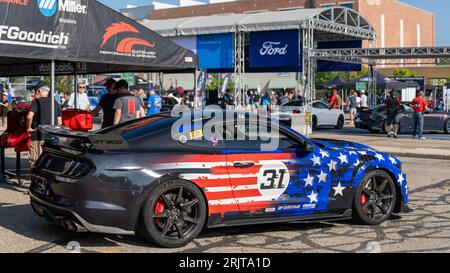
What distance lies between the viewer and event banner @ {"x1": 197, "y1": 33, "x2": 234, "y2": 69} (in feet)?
87.1

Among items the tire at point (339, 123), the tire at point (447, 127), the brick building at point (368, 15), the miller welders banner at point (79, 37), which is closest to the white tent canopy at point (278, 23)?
the tire at point (339, 123)

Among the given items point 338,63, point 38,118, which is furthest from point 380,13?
point 38,118

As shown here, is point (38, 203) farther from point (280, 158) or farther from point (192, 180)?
point (280, 158)

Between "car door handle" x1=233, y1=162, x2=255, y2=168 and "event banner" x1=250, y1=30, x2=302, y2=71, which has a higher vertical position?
"event banner" x1=250, y1=30, x2=302, y2=71

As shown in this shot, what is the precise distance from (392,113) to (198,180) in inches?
687

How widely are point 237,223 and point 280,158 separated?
0.89m

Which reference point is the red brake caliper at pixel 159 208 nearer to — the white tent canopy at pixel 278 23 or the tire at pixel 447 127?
the white tent canopy at pixel 278 23

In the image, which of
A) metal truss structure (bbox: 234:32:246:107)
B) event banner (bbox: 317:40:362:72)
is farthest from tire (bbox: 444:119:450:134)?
metal truss structure (bbox: 234:32:246:107)

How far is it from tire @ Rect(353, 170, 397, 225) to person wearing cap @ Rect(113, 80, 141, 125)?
4483 mm

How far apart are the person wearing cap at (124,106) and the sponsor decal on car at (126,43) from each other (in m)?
0.57

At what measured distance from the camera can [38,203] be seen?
609 cm

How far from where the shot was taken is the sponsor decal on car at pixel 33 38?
8.17 meters

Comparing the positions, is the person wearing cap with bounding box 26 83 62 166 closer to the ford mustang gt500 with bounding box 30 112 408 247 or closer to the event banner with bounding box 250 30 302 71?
the ford mustang gt500 with bounding box 30 112 408 247

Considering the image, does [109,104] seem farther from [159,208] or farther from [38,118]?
[159,208]
